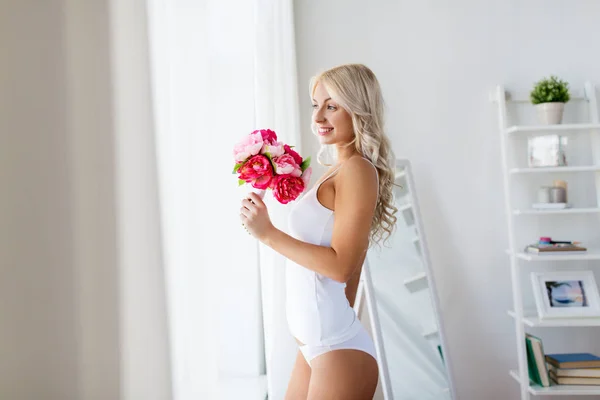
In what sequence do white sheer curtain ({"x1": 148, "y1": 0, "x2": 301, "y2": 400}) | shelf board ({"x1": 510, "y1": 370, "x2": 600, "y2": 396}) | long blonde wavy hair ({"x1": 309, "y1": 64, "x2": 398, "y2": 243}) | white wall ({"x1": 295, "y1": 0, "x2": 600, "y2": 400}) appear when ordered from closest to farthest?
white sheer curtain ({"x1": 148, "y1": 0, "x2": 301, "y2": 400}), long blonde wavy hair ({"x1": 309, "y1": 64, "x2": 398, "y2": 243}), shelf board ({"x1": 510, "y1": 370, "x2": 600, "y2": 396}), white wall ({"x1": 295, "y1": 0, "x2": 600, "y2": 400})

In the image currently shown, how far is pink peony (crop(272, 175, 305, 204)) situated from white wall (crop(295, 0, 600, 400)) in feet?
6.64

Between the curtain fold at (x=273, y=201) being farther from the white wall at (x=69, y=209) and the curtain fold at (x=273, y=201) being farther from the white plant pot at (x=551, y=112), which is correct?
the white wall at (x=69, y=209)

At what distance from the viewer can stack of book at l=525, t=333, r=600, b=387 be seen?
3.19 meters

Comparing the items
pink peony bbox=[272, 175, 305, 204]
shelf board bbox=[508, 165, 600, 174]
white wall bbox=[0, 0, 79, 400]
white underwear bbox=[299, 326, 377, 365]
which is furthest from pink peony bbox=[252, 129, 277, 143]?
shelf board bbox=[508, 165, 600, 174]

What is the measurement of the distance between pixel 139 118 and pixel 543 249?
297cm

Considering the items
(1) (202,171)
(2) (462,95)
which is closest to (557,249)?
(2) (462,95)

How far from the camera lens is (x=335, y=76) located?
1.74m

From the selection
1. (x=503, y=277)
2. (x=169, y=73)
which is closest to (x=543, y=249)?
(x=503, y=277)

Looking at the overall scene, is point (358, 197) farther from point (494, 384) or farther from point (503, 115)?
point (494, 384)

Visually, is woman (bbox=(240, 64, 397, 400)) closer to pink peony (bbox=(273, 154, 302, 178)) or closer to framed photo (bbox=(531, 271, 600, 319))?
pink peony (bbox=(273, 154, 302, 178))

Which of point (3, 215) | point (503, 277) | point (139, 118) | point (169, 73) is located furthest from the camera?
point (503, 277)

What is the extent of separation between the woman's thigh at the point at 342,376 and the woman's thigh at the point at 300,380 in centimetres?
13

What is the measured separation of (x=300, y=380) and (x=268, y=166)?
0.69 meters

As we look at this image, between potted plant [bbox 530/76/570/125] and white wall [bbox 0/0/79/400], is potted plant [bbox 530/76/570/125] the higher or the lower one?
the higher one
